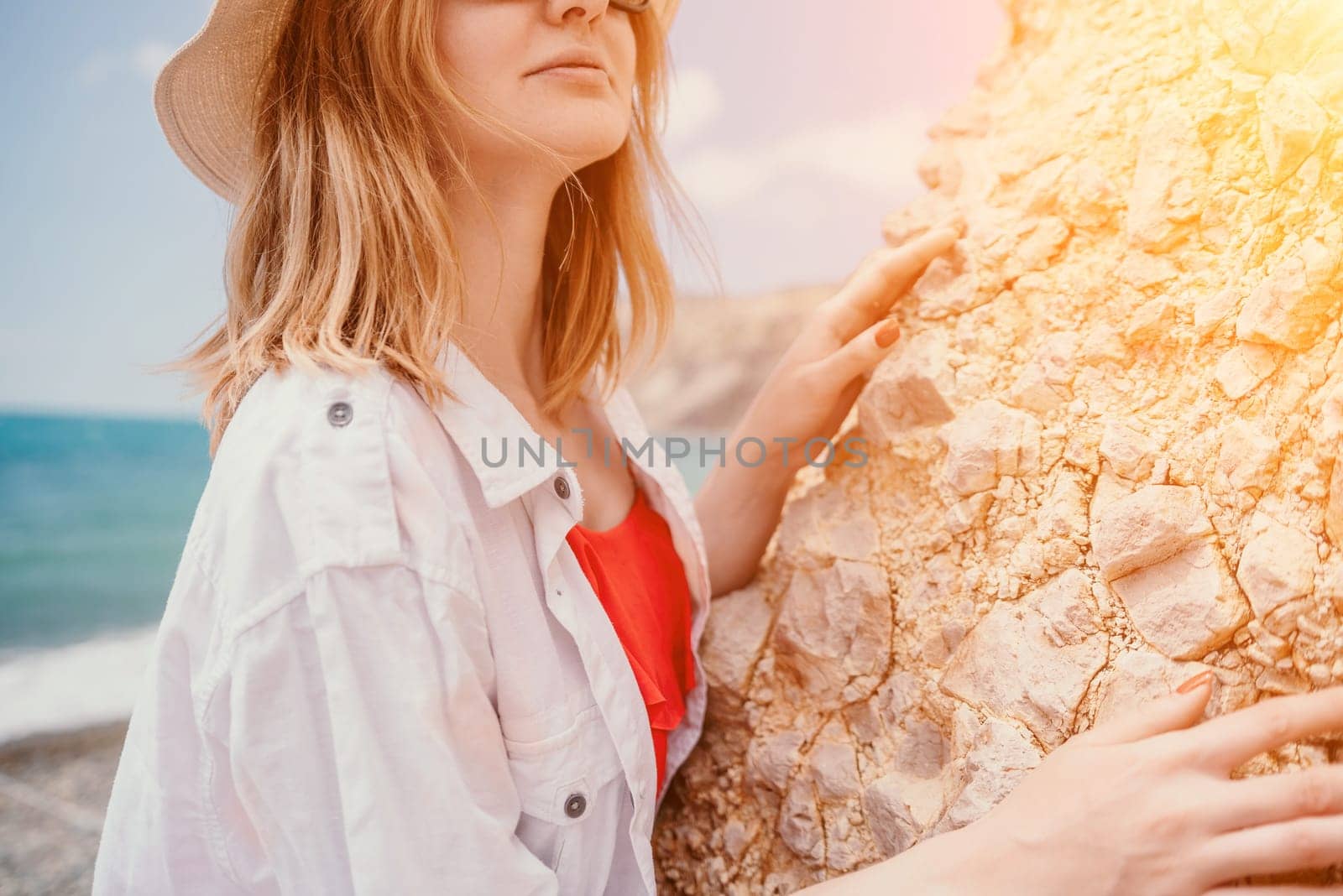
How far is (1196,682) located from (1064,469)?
0.26m

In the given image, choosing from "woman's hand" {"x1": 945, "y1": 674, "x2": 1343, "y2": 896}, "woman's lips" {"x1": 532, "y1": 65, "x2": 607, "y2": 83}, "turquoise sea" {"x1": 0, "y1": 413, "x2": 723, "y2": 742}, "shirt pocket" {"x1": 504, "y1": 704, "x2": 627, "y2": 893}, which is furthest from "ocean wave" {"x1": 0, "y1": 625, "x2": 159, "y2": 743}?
"woman's hand" {"x1": 945, "y1": 674, "x2": 1343, "y2": 896}

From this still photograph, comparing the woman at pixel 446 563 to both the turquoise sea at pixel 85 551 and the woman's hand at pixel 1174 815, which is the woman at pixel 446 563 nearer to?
the woman's hand at pixel 1174 815

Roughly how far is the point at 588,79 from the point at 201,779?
85cm

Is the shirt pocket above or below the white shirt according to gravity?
below

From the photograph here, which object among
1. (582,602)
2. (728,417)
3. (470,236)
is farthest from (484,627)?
(728,417)

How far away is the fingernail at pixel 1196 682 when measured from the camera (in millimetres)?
780

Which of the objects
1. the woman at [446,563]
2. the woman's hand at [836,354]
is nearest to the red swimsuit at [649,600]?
the woman at [446,563]

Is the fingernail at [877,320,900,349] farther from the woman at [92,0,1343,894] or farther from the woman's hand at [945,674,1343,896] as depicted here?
the woman's hand at [945,674,1343,896]

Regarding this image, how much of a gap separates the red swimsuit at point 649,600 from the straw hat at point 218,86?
675mm

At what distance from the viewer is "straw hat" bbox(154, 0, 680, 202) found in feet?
3.21

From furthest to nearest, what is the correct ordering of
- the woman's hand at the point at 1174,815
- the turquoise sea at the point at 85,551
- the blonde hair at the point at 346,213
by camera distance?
the turquoise sea at the point at 85,551
the blonde hair at the point at 346,213
the woman's hand at the point at 1174,815

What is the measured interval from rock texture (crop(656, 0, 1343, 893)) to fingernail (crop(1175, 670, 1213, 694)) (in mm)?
34

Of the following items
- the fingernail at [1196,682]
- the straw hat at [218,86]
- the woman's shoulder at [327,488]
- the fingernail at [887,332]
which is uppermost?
the straw hat at [218,86]

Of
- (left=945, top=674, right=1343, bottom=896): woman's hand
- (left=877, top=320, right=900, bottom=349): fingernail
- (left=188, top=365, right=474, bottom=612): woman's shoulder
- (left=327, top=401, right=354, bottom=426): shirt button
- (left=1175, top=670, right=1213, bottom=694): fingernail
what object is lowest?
(left=945, top=674, right=1343, bottom=896): woman's hand
